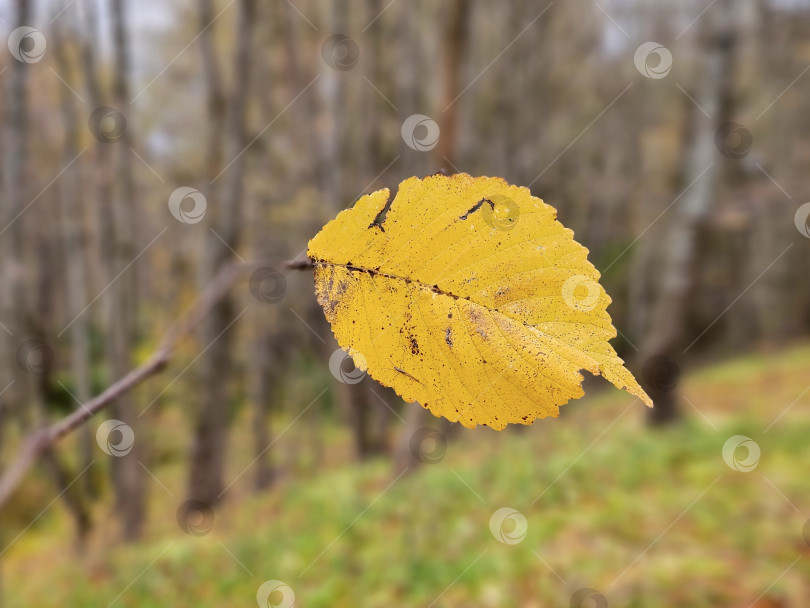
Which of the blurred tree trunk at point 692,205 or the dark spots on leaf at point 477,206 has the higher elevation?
the dark spots on leaf at point 477,206

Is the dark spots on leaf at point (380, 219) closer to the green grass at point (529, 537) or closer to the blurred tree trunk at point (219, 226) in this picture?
the green grass at point (529, 537)

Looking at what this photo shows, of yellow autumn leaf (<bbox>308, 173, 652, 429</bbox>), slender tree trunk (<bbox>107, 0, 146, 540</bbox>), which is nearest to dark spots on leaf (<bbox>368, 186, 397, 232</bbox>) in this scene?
yellow autumn leaf (<bbox>308, 173, 652, 429</bbox>)

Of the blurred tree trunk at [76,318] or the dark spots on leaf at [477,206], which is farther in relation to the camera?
the blurred tree trunk at [76,318]

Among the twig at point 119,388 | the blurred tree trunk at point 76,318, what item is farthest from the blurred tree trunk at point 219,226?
the twig at point 119,388

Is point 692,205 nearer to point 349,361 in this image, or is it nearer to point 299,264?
point 349,361

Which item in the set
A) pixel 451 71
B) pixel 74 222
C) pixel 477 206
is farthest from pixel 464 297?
pixel 74 222

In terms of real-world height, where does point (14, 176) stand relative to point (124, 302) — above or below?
above
